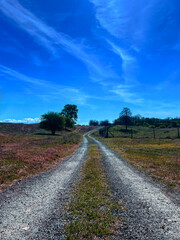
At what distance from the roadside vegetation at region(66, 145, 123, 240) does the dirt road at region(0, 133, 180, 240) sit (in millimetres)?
448

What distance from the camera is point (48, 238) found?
206 inches

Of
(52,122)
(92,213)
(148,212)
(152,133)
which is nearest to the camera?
(92,213)

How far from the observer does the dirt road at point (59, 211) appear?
5.50 metres

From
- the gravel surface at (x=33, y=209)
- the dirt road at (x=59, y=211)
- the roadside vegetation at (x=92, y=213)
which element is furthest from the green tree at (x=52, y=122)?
the roadside vegetation at (x=92, y=213)

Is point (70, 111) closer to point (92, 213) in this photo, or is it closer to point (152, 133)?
point (152, 133)

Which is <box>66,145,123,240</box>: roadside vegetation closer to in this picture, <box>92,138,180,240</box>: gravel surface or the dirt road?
the dirt road

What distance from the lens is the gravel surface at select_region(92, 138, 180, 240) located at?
18.0 feet

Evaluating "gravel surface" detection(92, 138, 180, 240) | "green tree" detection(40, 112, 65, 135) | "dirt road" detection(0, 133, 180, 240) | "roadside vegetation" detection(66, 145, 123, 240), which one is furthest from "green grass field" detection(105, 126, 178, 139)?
"roadside vegetation" detection(66, 145, 123, 240)

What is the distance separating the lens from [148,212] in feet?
23.3

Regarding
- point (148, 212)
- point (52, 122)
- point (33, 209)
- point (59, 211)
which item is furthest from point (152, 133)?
point (33, 209)

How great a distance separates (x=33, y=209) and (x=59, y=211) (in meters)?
1.36

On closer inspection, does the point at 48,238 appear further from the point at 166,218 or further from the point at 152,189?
the point at 152,189

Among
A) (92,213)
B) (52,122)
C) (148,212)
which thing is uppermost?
(52,122)

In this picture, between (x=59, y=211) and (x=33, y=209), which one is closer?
(x=59, y=211)
